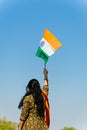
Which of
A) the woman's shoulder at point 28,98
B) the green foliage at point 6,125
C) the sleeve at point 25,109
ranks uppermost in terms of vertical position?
the green foliage at point 6,125

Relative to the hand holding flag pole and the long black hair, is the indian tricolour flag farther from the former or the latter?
the long black hair

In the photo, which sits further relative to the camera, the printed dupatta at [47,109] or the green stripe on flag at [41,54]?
the green stripe on flag at [41,54]

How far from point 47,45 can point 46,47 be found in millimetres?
100

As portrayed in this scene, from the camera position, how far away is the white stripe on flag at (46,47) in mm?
11102

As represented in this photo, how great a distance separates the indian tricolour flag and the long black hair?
1784mm

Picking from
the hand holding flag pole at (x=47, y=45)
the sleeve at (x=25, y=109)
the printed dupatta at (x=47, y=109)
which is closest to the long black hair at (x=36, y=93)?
the sleeve at (x=25, y=109)

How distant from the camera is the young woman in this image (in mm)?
9289

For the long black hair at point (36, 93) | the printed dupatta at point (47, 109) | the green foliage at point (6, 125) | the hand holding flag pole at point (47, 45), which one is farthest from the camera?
the green foliage at point (6, 125)

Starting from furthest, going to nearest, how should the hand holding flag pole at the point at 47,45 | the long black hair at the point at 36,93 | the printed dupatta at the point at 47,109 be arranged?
the hand holding flag pole at the point at 47,45, the printed dupatta at the point at 47,109, the long black hair at the point at 36,93

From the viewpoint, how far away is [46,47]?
11.2 metres

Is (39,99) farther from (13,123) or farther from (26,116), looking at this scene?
(13,123)

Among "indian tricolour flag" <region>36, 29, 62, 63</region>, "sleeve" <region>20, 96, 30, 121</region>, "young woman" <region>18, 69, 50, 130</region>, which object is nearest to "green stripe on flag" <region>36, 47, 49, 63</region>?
"indian tricolour flag" <region>36, 29, 62, 63</region>

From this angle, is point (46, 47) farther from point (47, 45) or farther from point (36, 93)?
point (36, 93)

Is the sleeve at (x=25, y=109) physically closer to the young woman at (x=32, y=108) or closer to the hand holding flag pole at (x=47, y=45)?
the young woman at (x=32, y=108)
